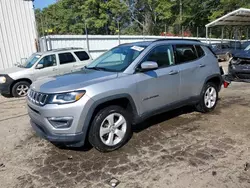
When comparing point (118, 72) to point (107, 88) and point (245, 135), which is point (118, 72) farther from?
point (245, 135)

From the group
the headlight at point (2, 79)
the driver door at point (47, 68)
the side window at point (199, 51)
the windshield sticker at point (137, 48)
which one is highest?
the windshield sticker at point (137, 48)

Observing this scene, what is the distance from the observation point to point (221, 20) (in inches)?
753

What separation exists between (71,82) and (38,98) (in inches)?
21.0

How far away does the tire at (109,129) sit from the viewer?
11.5 ft

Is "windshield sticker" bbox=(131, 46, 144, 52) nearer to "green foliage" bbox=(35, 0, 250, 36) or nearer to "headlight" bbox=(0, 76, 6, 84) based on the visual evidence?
"headlight" bbox=(0, 76, 6, 84)

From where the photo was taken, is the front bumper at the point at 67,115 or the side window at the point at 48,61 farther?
the side window at the point at 48,61

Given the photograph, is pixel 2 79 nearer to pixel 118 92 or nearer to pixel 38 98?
pixel 38 98

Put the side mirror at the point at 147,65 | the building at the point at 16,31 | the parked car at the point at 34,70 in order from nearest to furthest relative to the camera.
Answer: the side mirror at the point at 147,65 → the parked car at the point at 34,70 → the building at the point at 16,31

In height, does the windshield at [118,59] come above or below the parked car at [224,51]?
above

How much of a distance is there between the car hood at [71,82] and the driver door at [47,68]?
16.0 ft

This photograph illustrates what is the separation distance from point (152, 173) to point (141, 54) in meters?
2.00

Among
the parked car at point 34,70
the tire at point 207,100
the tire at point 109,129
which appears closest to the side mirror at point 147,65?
the tire at point 109,129

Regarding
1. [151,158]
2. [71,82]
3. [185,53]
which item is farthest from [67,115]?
[185,53]

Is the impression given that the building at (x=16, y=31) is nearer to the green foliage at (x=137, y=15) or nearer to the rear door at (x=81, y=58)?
the rear door at (x=81, y=58)
